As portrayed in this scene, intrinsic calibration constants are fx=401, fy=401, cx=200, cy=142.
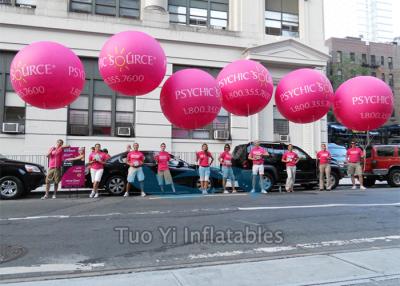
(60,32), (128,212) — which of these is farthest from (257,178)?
(60,32)

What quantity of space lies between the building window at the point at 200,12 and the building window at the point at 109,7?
1855 millimetres

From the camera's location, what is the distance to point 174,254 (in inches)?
215

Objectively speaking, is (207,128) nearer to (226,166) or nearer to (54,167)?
(226,166)

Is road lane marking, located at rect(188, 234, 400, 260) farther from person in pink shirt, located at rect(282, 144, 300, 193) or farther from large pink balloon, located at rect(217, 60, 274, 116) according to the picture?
person in pink shirt, located at rect(282, 144, 300, 193)

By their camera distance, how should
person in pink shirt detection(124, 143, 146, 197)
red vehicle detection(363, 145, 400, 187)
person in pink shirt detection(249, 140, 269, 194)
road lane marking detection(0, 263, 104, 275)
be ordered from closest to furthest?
road lane marking detection(0, 263, 104, 275)
person in pink shirt detection(124, 143, 146, 197)
person in pink shirt detection(249, 140, 269, 194)
red vehicle detection(363, 145, 400, 187)

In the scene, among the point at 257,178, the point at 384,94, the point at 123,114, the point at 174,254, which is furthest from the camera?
the point at 123,114

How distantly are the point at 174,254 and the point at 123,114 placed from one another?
14155mm

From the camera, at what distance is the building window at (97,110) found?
18250 mm

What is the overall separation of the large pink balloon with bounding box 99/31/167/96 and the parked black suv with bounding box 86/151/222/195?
6209mm

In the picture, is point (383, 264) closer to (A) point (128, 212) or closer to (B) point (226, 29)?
(A) point (128, 212)

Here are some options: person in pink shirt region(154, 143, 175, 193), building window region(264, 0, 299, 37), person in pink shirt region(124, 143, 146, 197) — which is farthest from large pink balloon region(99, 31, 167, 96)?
building window region(264, 0, 299, 37)

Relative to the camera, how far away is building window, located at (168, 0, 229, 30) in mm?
20531

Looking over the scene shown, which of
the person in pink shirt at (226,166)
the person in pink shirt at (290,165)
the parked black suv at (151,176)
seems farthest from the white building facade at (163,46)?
the person in pink shirt at (290,165)

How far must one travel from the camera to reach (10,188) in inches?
466
